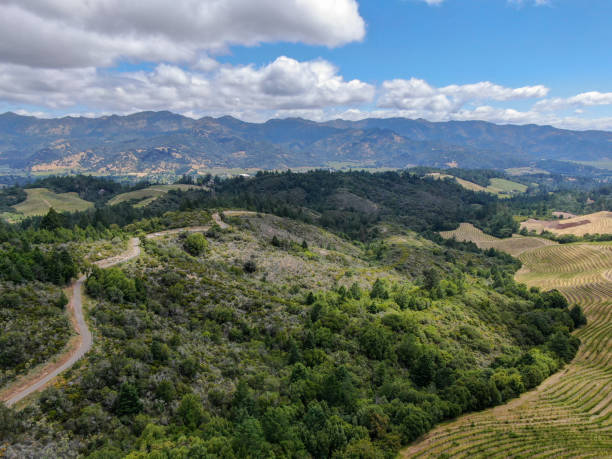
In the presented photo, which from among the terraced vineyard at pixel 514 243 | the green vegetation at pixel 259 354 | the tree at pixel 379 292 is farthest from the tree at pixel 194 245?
the terraced vineyard at pixel 514 243

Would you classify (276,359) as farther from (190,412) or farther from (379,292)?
(379,292)

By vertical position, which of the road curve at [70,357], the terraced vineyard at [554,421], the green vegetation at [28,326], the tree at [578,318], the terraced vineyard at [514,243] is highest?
the green vegetation at [28,326]

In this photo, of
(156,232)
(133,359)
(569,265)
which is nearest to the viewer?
Result: (133,359)

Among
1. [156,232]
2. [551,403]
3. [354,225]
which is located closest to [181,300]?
[156,232]

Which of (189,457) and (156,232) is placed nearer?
(189,457)

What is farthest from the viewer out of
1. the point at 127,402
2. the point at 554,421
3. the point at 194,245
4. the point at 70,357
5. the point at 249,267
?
the point at 194,245

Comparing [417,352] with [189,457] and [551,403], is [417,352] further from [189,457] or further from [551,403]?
[189,457]

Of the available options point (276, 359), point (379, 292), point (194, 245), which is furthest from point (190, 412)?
point (379, 292)

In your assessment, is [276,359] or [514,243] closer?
[276,359]

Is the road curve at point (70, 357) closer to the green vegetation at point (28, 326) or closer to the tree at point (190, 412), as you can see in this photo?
the green vegetation at point (28, 326)
